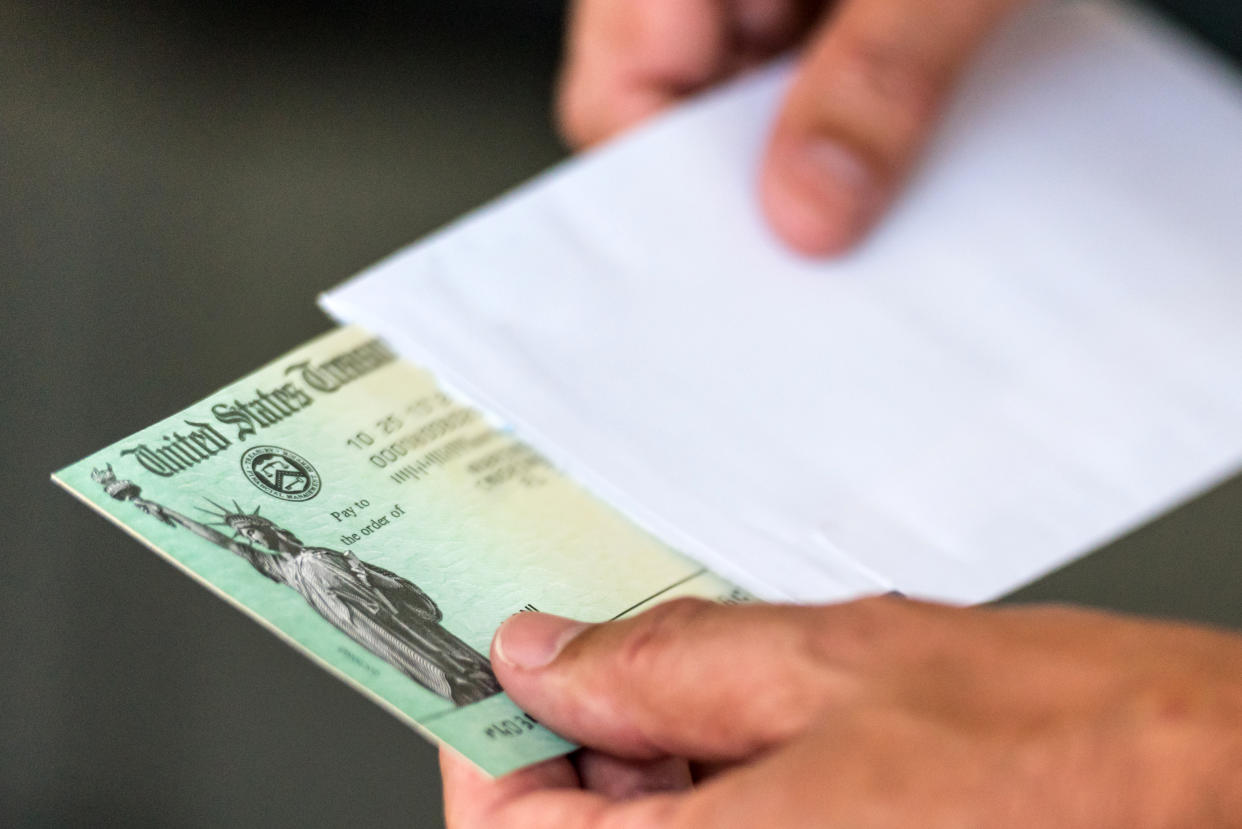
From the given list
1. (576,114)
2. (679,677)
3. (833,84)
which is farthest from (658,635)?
(576,114)

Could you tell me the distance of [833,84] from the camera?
2.84 feet

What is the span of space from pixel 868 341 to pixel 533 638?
35cm

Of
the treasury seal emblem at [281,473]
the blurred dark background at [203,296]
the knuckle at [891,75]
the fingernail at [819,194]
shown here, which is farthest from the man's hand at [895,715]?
the knuckle at [891,75]

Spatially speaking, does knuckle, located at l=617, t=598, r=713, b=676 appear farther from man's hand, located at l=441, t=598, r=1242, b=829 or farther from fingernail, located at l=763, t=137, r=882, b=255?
fingernail, located at l=763, t=137, r=882, b=255

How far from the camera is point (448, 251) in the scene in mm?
749

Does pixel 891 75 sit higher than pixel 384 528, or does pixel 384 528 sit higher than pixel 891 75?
pixel 891 75

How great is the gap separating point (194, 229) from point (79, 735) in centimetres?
49

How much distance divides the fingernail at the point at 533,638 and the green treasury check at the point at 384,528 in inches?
1.2

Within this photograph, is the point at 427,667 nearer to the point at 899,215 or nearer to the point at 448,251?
the point at 448,251

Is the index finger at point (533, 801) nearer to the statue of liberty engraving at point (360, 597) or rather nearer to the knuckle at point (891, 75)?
the statue of liberty engraving at point (360, 597)

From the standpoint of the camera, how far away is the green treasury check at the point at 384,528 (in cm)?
51

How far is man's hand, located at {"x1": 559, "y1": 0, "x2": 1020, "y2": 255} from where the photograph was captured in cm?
83

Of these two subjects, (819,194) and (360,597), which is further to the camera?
(819,194)

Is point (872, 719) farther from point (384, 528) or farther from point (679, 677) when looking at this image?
point (384, 528)
